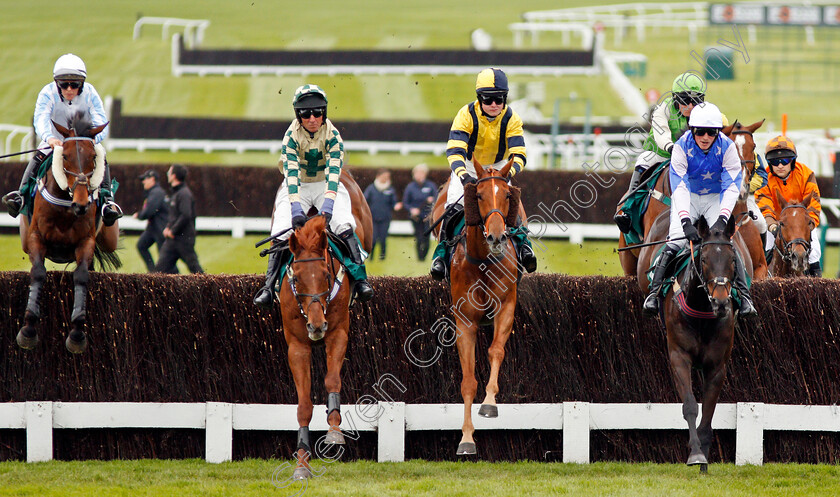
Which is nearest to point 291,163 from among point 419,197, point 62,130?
point 62,130

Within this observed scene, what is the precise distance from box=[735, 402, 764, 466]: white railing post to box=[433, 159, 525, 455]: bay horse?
1.91 metres

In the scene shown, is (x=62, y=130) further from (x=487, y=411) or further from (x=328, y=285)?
(x=487, y=411)

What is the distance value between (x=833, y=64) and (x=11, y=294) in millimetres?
43350

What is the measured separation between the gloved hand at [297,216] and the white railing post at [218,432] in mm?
1724

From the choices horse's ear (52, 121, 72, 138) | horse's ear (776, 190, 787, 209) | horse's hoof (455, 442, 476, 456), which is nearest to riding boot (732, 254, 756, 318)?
horse's hoof (455, 442, 476, 456)

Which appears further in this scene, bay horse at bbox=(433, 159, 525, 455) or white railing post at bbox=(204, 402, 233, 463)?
white railing post at bbox=(204, 402, 233, 463)

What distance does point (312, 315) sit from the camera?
23.2 feet

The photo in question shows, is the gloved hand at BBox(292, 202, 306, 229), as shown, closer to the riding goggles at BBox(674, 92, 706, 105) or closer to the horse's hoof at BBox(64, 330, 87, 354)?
the horse's hoof at BBox(64, 330, 87, 354)

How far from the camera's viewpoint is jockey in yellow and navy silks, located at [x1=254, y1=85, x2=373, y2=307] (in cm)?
797

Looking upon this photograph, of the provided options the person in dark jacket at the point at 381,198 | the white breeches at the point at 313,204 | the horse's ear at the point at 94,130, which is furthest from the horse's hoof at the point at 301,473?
the person in dark jacket at the point at 381,198

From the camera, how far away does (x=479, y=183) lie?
784 cm

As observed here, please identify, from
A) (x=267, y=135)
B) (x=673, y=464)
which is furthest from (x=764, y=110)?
(x=673, y=464)

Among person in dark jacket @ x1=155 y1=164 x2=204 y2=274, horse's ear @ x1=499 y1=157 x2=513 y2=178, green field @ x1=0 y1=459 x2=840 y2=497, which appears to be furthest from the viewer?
person in dark jacket @ x1=155 y1=164 x2=204 y2=274

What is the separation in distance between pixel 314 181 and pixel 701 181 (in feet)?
9.26
